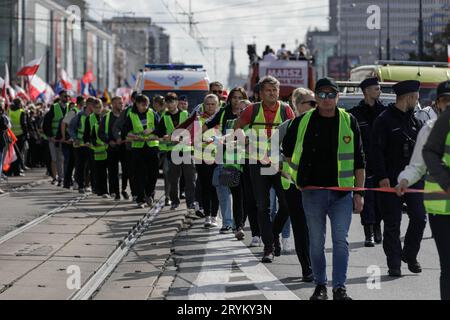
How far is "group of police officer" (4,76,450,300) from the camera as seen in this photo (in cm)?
916

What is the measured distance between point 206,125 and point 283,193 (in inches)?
112

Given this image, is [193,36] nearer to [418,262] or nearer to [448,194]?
[418,262]

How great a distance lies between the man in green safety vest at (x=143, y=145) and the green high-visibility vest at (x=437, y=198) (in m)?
11.1

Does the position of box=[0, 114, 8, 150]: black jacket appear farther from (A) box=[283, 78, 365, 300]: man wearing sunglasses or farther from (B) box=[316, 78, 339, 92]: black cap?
(B) box=[316, 78, 339, 92]: black cap

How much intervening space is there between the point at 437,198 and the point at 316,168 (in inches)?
63.4

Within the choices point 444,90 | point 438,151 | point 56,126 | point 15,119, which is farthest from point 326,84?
point 15,119

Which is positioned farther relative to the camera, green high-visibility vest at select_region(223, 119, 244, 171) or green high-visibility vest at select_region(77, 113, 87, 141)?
green high-visibility vest at select_region(77, 113, 87, 141)

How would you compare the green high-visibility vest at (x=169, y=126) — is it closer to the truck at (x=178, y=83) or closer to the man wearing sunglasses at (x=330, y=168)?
the truck at (x=178, y=83)

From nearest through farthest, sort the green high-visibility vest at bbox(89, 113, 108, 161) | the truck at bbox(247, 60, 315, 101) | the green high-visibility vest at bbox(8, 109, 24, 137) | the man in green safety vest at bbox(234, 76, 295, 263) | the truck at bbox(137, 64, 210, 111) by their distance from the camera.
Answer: the man in green safety vest at bbox(234, 76, 295, 263)
the green high-visibility vest at bbox(89, 113, 108, 161)
the truck at bbox(137, 64, 210, 111)
the green high-visibility vest at bbox(8, 109, 24, 137)
the truck at bbox(247, 60, 315, 101)

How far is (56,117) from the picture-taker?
24.2 metres

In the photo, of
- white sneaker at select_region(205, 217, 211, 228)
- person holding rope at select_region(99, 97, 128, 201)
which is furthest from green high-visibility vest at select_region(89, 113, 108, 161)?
white sneaker at select_region(205, 217, 211, 228)

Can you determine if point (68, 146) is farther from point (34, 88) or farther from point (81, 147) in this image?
point (34, 88)

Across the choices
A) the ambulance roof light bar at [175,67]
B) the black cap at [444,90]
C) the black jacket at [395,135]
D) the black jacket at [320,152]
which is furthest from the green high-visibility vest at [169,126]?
the ambulance roof light bar at [175,67]
